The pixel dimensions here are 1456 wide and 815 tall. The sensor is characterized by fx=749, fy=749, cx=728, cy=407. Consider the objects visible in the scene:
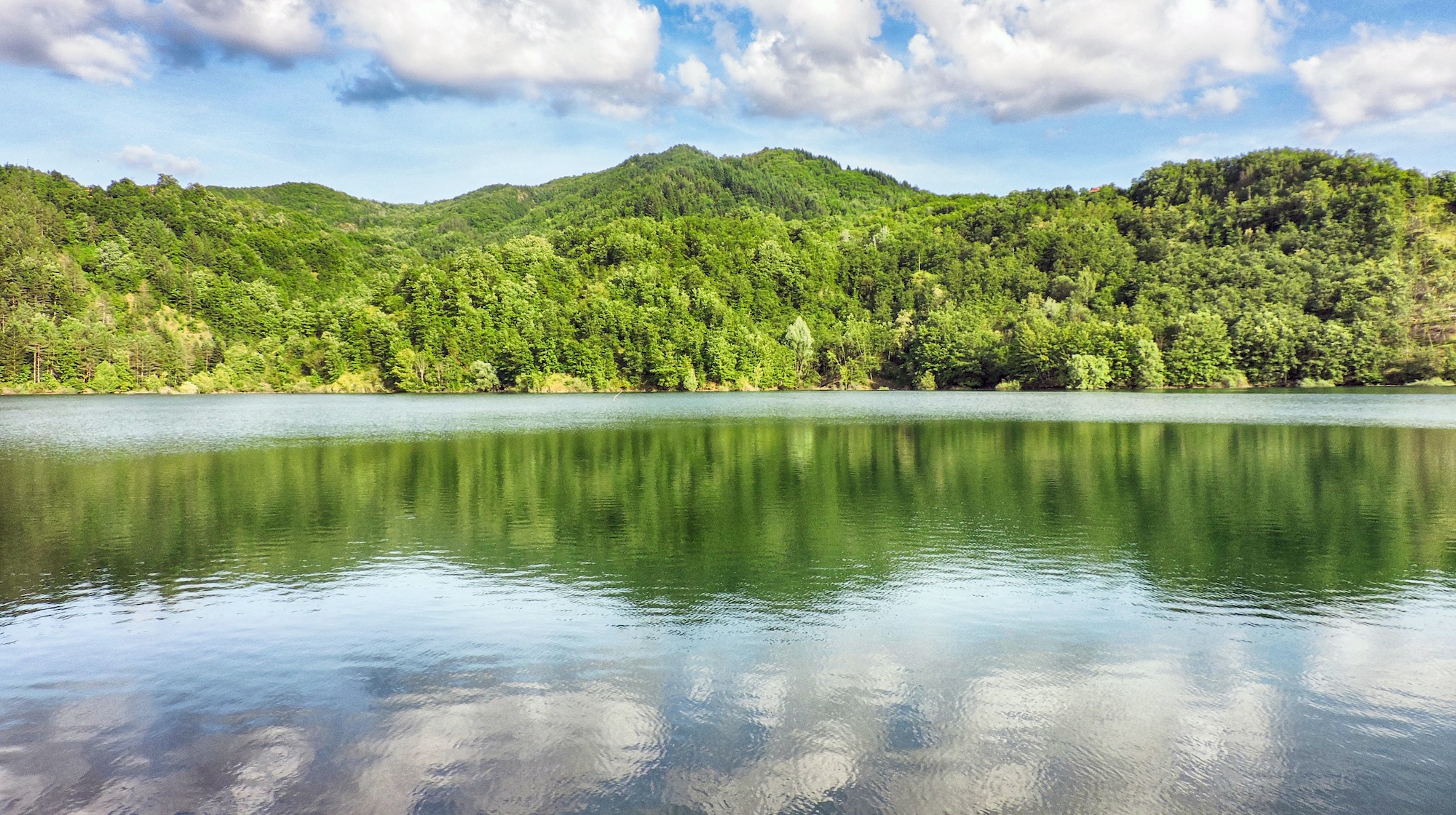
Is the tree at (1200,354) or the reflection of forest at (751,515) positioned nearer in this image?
the reflection of forest at (751,515)

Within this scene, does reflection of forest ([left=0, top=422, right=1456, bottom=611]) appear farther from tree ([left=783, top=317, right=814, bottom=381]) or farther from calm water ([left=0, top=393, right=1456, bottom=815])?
tree ([left=783, top=317, right=814, bottom=381])

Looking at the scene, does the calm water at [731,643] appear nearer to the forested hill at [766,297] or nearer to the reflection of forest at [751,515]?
the reflection of forest at [751,515]

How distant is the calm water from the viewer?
302 inches

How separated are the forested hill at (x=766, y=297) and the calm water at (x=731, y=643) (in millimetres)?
100263

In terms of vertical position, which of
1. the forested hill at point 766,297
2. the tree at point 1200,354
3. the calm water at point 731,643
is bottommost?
the calm water at point 731,643

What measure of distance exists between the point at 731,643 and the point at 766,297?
152632 mm

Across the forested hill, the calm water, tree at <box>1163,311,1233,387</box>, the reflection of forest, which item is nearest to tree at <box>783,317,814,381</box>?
the forested hill

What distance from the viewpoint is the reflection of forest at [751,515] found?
52.0ft

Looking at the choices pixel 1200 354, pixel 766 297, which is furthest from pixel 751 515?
pixel 766 297

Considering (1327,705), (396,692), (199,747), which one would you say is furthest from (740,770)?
(1327,705)

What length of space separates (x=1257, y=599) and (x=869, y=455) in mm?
22084

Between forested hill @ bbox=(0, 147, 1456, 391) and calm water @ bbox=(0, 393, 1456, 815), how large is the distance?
10026cm

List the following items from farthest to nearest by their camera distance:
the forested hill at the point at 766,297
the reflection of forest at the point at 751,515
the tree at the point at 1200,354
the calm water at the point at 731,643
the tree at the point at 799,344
A: 1. the tree at the point at 799,344
2. the forested hill at the point at 766,297
3. the tree at the point at 1200,354
4. the reflection of forest at the point at 751,515
5. the calm water at the point at 731,643

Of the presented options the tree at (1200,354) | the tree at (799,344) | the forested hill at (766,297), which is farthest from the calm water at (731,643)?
the tree at (799,344)
